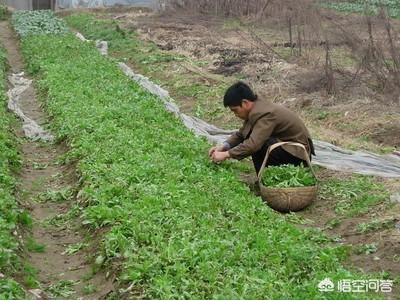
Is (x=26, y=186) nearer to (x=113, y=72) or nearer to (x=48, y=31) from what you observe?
(x=113, y=72)

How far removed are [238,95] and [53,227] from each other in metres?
2.61

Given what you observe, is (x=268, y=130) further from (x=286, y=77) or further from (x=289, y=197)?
(x=286, y=77)

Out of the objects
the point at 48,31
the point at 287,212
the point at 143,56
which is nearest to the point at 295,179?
the point at 287,212

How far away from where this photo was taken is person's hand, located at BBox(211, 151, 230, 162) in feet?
25.9

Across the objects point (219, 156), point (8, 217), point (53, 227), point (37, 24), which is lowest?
point (37, 24)

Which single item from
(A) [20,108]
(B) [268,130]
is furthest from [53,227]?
(A) [20,108]

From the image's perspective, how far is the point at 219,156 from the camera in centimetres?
796

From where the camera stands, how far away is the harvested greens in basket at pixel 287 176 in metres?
7.61

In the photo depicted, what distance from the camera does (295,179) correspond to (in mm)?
7625

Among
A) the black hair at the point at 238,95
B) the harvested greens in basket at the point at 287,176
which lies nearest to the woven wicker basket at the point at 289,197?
the harvested greens in basket at the point at 287,176

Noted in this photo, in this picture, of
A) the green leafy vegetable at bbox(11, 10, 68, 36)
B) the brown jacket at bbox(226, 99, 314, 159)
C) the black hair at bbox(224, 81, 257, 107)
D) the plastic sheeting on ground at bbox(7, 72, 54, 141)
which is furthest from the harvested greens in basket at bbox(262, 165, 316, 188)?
the green leafy vegetable at bbox(11, 10, 68, 36)

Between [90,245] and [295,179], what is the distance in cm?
257

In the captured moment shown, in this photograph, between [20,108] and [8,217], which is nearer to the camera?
[8,217]

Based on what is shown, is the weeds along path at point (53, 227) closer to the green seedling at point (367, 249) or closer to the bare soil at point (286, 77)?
the green seedling at point (367, 249)
